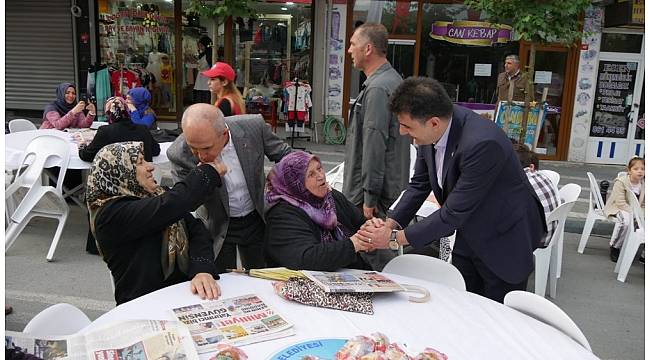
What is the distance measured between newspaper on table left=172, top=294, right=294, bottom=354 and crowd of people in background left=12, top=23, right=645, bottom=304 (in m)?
0.12

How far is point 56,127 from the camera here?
6.57 metres

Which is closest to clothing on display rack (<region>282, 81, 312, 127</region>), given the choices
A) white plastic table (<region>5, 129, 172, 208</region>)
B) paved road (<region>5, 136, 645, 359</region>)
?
white plastic table (<region>5, 129, 172, 208</region>)

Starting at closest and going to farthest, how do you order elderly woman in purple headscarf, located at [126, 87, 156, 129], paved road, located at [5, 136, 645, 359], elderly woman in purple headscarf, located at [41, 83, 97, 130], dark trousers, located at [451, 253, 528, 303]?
dark trousers, located at [451, 253, 528, 303], paved road, located at [5, 136, 645, 359], elderly woman in purple headscarf, located at [126, 87, 156, 129], elderly woman in purple headscarf, located at [41, 83, 97, 130]

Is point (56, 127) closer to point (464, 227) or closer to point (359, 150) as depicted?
point (359, 150)

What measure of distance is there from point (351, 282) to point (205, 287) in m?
0.58

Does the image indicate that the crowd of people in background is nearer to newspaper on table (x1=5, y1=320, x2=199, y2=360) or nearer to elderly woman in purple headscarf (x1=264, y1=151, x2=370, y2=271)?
elderly woman in purple headscarf (x1=264, y1=151, x2=370, y2=271)

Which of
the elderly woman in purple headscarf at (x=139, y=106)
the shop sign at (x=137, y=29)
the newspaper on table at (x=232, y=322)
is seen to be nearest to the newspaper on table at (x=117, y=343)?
the newspaper on table at (x=232, y=322)

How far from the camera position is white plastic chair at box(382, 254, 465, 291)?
8.43 feet

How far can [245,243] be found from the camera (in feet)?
10.0

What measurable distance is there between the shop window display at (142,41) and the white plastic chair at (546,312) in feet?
33.1

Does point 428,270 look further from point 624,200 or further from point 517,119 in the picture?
point 517,119

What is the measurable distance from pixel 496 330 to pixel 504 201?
0.67 m

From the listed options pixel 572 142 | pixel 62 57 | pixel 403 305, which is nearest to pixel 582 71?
pixel 572 142

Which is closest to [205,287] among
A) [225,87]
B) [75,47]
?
[225,87]
